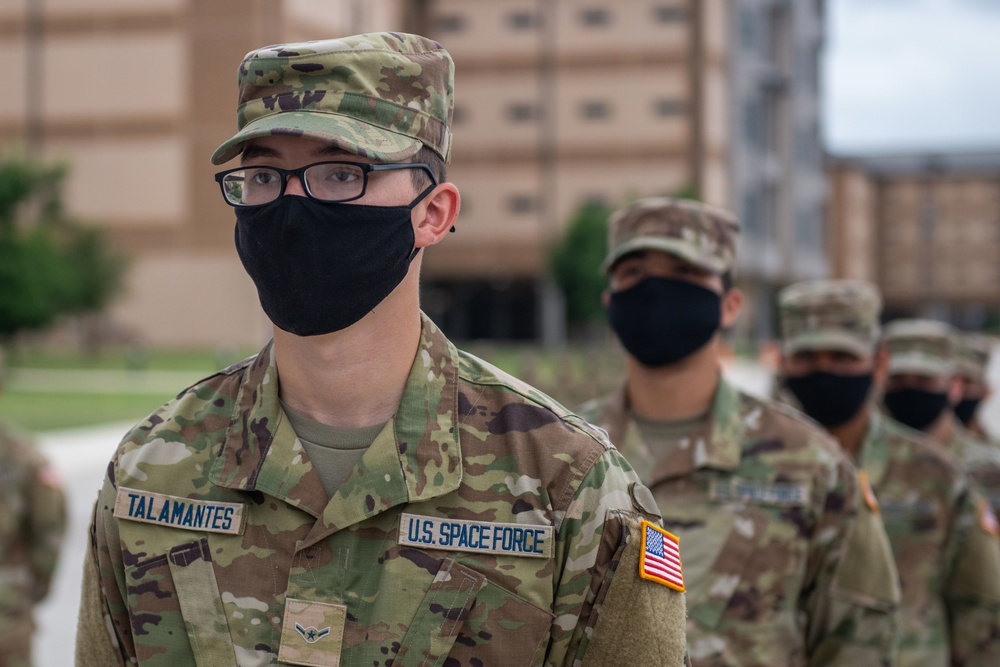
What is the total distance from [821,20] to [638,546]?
6694 centimetres

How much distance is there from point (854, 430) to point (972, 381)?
101 inches

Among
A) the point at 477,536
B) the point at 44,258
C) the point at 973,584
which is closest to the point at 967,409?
the point at 973,584

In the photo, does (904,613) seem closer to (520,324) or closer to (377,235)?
(377,235)

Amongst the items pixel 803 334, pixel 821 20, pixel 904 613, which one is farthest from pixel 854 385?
pixel 821 20

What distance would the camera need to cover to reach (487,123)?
49.6m

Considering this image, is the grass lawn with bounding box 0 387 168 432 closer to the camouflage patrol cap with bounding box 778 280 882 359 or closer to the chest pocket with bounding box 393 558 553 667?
the camouflage patrol cap with bounding box 778 280 882 359

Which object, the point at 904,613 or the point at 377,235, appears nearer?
the point at 377,235

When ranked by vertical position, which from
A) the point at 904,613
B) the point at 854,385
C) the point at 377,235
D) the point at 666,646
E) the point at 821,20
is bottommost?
the point at 821,20

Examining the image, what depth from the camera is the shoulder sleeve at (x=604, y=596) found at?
77.3 inches

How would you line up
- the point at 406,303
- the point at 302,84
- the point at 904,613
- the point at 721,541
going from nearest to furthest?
1. the point at 302,84
2. the point at 406,303
3. the point at 721,541
4. the point at 904,613

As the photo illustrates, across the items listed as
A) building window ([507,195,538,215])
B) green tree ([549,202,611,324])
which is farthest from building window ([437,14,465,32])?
green tree ([549,202,611,324])

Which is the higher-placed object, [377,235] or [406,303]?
[377,235]

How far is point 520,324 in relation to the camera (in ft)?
174

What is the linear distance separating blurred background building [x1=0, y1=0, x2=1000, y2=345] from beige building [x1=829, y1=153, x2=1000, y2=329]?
22559 mm
